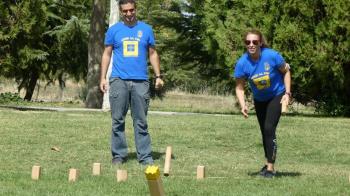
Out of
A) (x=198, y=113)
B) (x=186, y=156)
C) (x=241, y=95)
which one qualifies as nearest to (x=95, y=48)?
(x=198, y=113)

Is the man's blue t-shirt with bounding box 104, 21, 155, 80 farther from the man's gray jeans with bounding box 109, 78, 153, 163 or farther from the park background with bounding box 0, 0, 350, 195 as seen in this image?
the park background with bounding box 0, 0, 350, 195

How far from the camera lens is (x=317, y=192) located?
291 inches

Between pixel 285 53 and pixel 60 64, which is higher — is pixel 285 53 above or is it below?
above

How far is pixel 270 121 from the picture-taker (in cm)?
885

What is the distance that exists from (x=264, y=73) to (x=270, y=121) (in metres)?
0.58

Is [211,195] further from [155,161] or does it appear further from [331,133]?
[331,133]

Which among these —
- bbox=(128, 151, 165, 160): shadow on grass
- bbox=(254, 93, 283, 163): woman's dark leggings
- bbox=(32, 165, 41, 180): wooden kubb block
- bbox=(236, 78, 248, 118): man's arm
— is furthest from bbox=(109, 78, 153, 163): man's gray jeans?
bbox=(32, 165, 41, 180): wooden kubb block

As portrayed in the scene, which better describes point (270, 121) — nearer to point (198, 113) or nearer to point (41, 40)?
point (198, 113)

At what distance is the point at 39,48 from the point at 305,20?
13357 millimetres

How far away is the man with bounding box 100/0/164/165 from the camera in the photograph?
31.2 ft

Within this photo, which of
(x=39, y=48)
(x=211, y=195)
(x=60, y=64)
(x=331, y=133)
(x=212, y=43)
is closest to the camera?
(x=211, y=195)

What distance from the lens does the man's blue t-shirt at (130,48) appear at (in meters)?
9.51

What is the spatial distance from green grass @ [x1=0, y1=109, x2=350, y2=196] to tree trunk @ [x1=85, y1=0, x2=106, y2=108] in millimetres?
7828

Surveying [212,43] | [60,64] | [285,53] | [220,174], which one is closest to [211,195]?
[220,174]
